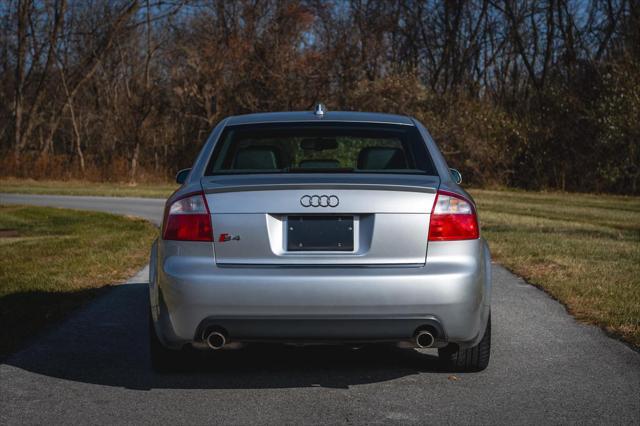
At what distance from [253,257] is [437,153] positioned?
147cm

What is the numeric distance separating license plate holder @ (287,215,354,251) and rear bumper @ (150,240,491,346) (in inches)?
4.6

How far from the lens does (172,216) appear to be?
4.69 meters

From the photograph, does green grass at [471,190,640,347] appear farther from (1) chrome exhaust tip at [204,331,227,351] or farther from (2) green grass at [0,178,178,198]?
(2) green grass at [0,178,178,198]

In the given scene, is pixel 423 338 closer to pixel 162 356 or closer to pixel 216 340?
pixel 216 340

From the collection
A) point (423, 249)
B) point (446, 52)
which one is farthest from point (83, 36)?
point (423, 249)

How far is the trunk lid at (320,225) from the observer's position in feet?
14.7

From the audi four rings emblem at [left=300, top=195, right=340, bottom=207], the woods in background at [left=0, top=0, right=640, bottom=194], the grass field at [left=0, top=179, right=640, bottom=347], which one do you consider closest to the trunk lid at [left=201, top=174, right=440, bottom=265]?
the audi four rings emblem at [left=300, top=195, right=340, bottom=207]

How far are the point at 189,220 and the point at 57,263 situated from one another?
638 cm

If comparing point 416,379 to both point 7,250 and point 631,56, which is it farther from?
point 631,56

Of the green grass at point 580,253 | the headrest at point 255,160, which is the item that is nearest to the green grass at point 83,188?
the green grass at point 580,253

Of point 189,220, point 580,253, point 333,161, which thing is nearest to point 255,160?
point 333,161

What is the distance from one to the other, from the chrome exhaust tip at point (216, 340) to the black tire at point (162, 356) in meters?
0.55

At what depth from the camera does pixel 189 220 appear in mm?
4609

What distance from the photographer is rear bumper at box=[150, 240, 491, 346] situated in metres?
4.38
